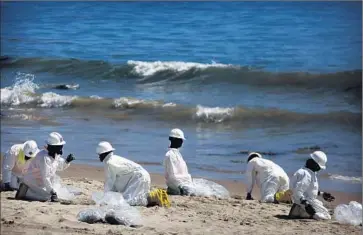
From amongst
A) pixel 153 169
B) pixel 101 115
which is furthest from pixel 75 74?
pixel 153 169

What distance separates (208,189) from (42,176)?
2399 mm

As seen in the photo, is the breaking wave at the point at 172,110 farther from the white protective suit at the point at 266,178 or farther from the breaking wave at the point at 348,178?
the white protective suit at the point at 266,178

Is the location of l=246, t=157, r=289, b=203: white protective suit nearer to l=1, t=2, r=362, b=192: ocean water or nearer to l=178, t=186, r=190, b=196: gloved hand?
l=178, t=186, r=190, b=196: gloved hand

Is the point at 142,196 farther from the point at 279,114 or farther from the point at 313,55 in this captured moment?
the point at 313,55

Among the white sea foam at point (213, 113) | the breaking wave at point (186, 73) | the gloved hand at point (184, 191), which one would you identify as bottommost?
the gloved hand at point (184, 191)

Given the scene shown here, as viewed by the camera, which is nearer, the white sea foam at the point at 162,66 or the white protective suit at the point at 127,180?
the white protective suit at the point at 127,180

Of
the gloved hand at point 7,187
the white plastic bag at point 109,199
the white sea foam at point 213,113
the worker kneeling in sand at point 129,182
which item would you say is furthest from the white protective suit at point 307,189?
the white sea foam at point 213,113

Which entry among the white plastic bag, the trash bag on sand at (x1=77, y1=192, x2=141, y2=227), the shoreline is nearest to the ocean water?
the shoreline

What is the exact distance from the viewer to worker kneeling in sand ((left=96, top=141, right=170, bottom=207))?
12.3 m

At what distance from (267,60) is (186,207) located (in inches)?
694

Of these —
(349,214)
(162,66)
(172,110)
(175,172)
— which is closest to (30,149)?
(175,172)

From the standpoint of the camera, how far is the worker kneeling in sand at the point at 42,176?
12.4 metres

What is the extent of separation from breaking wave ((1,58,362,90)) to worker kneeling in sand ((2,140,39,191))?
43.9 feet

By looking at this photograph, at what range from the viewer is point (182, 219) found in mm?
11758
